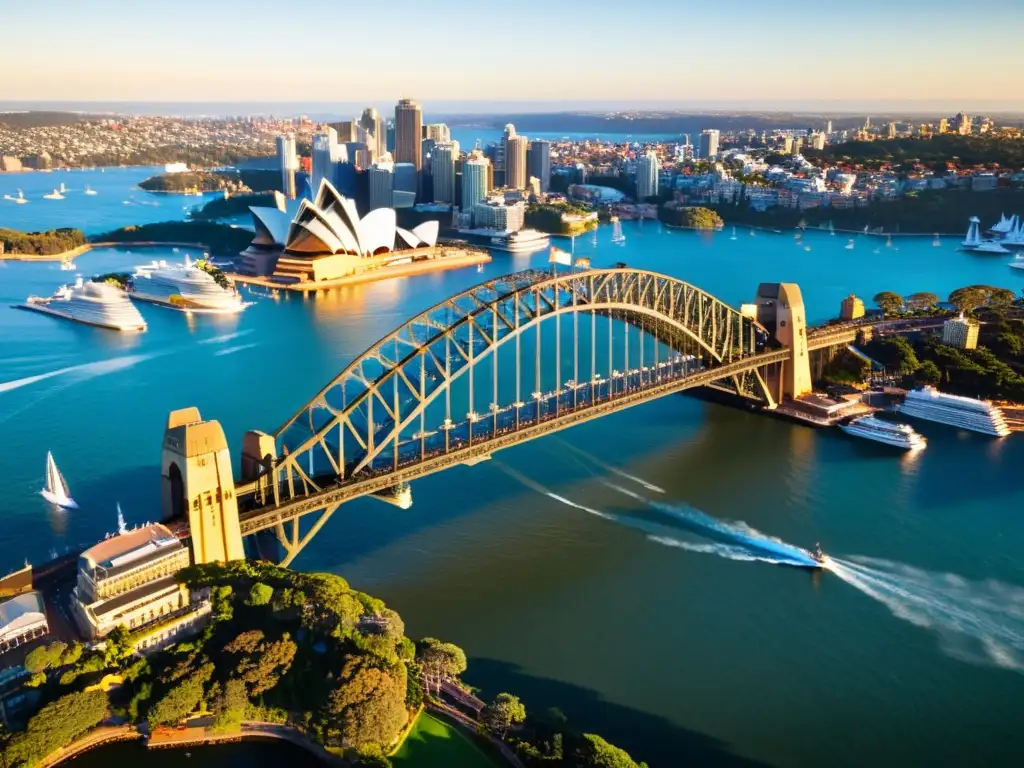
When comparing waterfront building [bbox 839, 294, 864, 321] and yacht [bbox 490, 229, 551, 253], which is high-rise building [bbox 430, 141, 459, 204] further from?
waterfront building [bbox 839, 294, 864, 321]

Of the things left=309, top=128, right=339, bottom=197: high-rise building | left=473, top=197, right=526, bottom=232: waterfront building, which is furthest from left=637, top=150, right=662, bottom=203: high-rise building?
left=309, top=128, right=339, bottom=197: high-rise building

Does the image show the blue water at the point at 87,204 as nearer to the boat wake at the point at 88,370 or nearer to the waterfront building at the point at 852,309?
the boat wake at the point at 88,370

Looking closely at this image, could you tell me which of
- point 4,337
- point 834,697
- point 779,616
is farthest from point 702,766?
point 4,337

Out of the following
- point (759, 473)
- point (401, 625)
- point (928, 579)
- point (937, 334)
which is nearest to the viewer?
point (401, 625)

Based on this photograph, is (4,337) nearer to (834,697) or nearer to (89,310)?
(89,310)

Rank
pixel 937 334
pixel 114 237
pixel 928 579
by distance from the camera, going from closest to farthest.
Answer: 1. pixel 928 579
2. pixel 937 334
3. pixel 114 237

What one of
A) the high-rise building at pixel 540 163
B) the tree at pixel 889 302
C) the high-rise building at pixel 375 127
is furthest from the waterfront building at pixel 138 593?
the high-rise building at pixel 375 127
